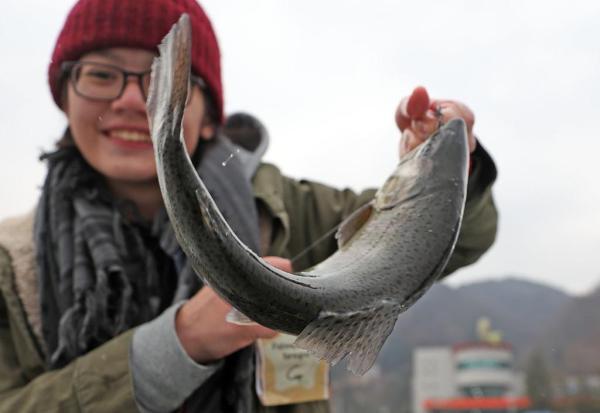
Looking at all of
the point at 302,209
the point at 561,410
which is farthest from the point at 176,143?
the point at 561,410

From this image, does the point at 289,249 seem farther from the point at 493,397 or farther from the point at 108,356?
the point at 493,397

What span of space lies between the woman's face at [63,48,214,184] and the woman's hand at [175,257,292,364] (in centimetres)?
63

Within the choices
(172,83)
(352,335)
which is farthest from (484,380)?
(172,83)

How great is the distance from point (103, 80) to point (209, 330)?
1.07m

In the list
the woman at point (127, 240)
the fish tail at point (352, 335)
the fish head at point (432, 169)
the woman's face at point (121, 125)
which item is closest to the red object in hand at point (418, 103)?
the fish head at point (432, 169)

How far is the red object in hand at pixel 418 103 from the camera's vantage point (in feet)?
5.55

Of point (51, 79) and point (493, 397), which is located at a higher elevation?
point (51, 79)

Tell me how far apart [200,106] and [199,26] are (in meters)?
0.40

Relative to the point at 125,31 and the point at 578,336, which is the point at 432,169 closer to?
the point at 125,31

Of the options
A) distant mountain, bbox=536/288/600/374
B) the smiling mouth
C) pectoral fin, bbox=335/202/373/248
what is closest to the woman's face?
the smiling mouth

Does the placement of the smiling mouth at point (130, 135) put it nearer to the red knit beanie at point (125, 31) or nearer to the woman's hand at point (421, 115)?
the red knit beanie at point (125, 31)

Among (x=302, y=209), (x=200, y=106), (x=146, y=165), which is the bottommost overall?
(x=302, y=209)

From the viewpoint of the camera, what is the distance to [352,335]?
1.14 metres

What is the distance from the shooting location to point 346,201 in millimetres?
2844
